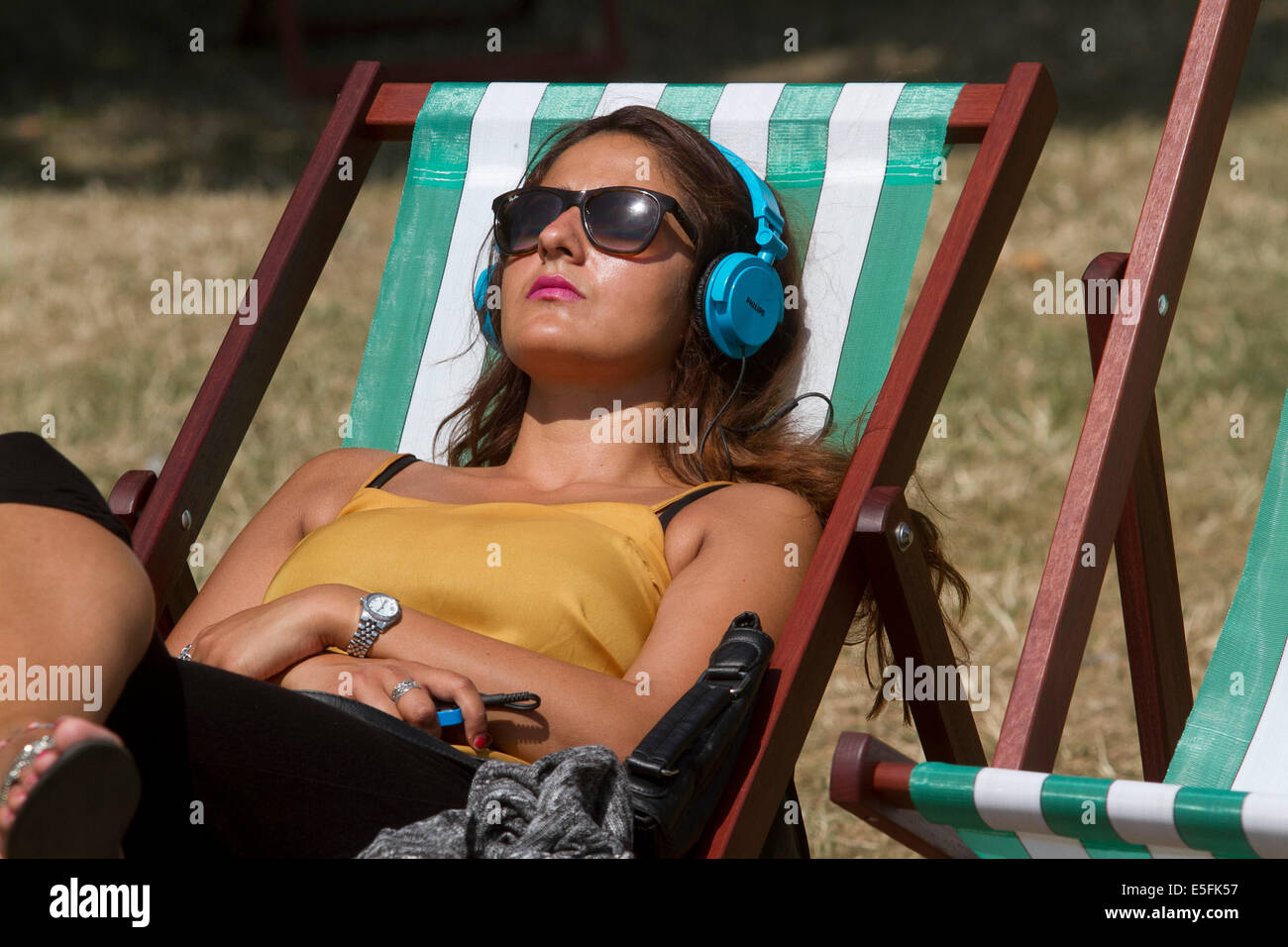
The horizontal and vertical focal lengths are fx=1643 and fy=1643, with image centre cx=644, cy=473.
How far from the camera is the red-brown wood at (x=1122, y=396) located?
204cm

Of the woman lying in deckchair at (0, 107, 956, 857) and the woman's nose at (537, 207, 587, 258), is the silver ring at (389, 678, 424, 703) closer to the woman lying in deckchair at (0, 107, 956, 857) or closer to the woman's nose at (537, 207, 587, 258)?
the woman lying in deckchair at (0, 107, 956, 857)

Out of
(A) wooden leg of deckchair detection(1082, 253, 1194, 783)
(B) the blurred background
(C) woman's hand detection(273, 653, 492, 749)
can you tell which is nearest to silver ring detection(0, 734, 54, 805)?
(C) woman's hand detection(273, 653, 492, 749)

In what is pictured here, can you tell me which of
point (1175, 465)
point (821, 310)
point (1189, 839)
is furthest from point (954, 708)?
point (1175, 465)

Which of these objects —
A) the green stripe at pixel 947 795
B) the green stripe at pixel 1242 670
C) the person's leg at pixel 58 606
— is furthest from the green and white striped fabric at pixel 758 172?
the person's leg at pixel 58 606

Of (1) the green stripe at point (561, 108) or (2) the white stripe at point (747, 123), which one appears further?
(1) the green stripe at point (561, 108)

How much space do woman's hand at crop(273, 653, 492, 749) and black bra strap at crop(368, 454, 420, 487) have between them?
1.60 feet

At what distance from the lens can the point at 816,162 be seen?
2.86m

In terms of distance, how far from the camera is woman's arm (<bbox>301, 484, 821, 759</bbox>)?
200 centimetres

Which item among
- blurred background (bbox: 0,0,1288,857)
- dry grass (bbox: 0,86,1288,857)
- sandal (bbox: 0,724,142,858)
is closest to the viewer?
sandal (bbox: 0,724,142,858)

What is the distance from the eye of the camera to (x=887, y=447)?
2215 mm

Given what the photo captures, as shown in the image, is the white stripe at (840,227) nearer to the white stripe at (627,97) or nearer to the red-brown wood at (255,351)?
the white stripe at (627,97)

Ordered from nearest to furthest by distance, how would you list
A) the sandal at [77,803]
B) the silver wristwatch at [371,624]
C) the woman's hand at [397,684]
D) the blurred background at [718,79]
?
the sandal at [77,803] < the woman's hand at [397,684] < the silver wristwatch at [371,624] < the blurred background at [718,79]

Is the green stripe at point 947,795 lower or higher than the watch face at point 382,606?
lower

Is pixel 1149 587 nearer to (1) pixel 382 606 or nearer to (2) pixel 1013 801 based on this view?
(2) pixel 1013 801
